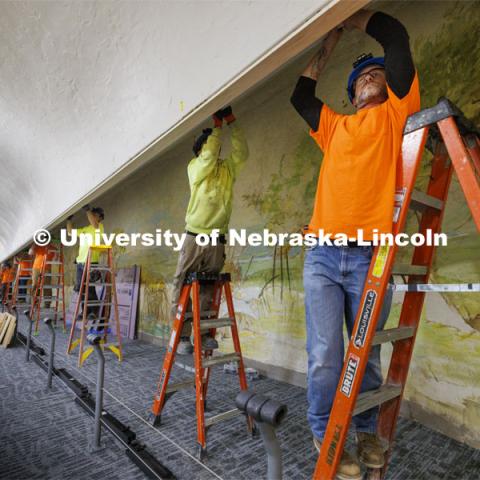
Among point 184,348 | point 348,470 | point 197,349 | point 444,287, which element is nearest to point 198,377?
point 197,349

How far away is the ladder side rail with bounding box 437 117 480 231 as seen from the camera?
2.88ft

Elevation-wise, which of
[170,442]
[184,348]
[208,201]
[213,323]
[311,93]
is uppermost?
[311,93]

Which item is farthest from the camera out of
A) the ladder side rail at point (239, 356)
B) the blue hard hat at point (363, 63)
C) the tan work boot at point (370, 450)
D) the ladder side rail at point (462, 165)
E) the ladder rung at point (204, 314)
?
the ladder rung at point (204, 314)

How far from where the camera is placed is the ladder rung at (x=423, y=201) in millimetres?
1107

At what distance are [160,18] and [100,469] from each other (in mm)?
2132

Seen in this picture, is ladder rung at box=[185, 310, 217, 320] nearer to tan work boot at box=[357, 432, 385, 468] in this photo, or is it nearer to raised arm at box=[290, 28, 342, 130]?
tan work boot at box=[357, 432, 385, 468]

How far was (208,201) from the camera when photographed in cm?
199

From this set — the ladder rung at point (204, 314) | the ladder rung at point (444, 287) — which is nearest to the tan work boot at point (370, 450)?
the ladder rung at point (444, 287)

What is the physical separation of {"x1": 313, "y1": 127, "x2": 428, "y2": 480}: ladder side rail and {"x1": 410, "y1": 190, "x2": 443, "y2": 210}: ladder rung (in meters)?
0.12

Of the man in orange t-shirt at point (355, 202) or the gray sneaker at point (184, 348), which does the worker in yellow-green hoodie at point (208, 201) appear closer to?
the gray sneaker at point (184, 348)

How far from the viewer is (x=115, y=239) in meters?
5.98

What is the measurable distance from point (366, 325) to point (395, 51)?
0.95 metres

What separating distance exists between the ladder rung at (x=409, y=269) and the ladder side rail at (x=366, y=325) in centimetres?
9

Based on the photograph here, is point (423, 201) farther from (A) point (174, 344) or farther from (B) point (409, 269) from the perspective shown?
(A) point (174, 344)
